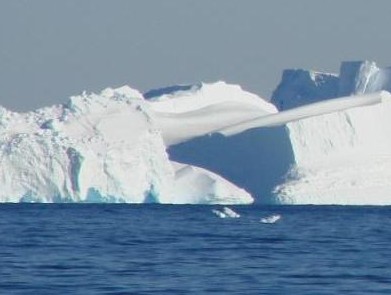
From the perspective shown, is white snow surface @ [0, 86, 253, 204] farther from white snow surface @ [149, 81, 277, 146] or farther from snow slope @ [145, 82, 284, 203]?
white snow surface @ [149, 81, 277, 146]

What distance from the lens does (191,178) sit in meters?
59.9

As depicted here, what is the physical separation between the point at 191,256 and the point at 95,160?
83.0 feet

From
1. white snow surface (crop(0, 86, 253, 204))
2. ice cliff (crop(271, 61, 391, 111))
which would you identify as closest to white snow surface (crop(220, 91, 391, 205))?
white snow surface (crop(0, 86, 253, 204))

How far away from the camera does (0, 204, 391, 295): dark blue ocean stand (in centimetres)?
2278

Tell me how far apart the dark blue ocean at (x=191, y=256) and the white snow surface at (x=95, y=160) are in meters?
3.03

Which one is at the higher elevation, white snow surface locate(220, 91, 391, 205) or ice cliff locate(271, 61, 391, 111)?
ice cliff locate(271, 61, 391, 111)

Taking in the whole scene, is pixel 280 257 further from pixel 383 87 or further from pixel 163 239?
pixel 383 87

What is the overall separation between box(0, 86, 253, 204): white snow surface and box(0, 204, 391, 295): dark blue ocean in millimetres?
3026

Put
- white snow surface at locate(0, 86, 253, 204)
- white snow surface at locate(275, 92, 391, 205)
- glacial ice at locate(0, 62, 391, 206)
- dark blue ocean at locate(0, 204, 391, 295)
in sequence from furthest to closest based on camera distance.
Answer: white snow surface at locate(275, 92, 391, 205), glacial ice at locate(0, 62, 391, 206), white snow surface at locate(0, 86, 253, 204), dark blue ocean at locate(0, 204, 391, 295)

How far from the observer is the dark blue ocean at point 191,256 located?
74.7 ft

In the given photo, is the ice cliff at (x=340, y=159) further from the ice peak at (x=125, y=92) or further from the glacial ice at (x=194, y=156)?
the ice peak at (x=125, y=92)

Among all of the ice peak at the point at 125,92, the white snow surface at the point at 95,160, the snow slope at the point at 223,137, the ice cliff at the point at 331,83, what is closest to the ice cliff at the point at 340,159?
the snow slope at the point at 223,137

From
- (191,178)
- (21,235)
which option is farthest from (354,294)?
(191,178)

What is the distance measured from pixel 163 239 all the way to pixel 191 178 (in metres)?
24.7
